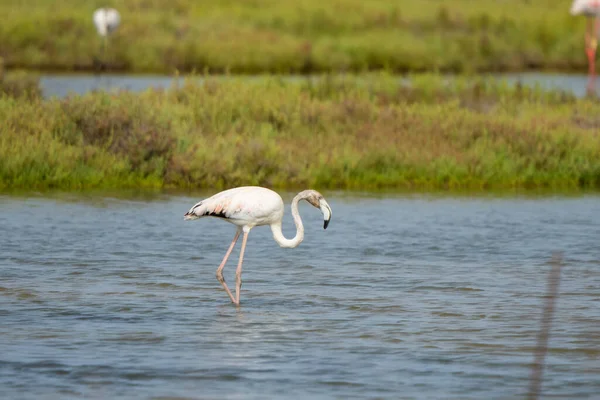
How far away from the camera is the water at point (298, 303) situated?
8.30m

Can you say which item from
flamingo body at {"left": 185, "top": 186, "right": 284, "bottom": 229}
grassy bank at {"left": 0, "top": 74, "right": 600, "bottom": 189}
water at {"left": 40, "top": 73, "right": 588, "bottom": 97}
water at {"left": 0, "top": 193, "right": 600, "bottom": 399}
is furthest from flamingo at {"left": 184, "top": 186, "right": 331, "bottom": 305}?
water at {"left": 40, "top": 73, "right": 588, "bottom": 97}

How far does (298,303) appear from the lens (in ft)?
35.8

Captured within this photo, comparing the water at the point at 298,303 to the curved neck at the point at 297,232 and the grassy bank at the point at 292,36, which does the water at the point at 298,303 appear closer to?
the curved neck at the point at 297,232

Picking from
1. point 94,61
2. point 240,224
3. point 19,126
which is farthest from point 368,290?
point 94,61

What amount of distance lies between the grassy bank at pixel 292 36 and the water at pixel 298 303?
19817mm

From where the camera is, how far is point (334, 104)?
803 inches

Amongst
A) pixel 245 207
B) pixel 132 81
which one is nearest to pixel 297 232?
pixel 245 207

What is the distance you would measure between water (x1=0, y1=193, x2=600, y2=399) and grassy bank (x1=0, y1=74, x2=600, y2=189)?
920 millimetres

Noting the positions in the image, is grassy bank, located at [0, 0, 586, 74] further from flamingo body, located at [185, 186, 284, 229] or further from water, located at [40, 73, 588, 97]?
flamingo body, located at [185, 186, 284, 229]

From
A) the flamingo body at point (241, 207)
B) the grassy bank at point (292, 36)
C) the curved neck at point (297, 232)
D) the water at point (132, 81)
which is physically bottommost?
the curved neck at point (297, 232)

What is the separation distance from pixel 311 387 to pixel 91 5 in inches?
1566

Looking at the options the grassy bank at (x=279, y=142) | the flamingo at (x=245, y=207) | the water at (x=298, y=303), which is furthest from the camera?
the grassy bank at (x=279, y=142)

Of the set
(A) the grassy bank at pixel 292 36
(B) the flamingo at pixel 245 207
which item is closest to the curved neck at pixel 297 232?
(B) the flamingo at pixel 245 207

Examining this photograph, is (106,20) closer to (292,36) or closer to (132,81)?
(132,81)
